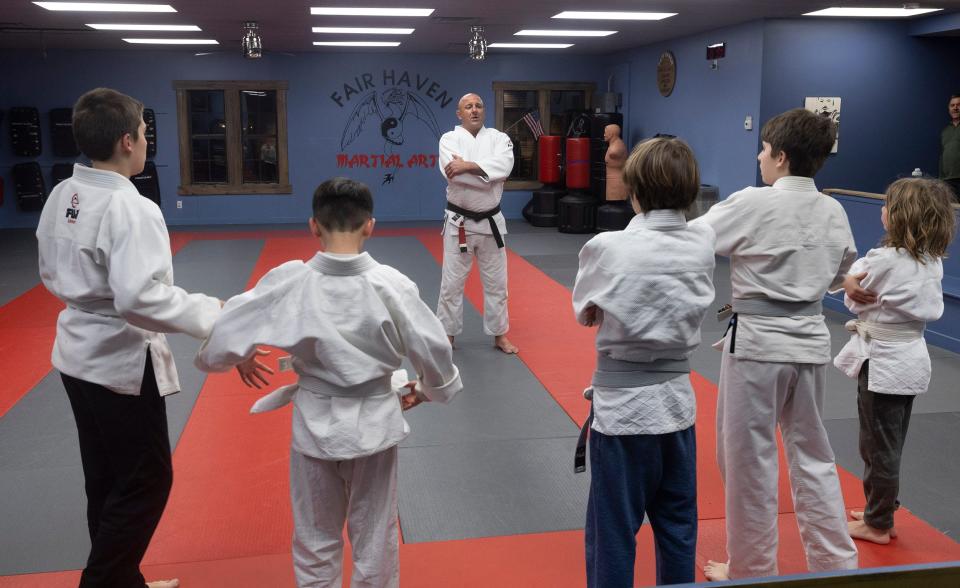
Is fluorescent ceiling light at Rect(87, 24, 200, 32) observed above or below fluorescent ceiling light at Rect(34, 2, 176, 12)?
above

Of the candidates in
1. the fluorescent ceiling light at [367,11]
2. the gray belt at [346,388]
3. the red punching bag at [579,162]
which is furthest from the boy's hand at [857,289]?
the red punching bag at [579,162]

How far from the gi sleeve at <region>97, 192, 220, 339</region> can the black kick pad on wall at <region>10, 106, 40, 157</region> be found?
34.7 ft

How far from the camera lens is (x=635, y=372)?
82.2 inches

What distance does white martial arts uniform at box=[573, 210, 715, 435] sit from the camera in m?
2.00

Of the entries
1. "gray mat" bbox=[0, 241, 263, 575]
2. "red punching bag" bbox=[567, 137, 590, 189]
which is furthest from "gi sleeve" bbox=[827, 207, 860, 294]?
"red punching bag" bbox=[567, 137, 590, 189]

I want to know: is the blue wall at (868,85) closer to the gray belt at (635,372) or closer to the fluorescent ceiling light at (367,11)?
the fluorescent ceiling light at (367,11)

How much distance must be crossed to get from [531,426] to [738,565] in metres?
1.67

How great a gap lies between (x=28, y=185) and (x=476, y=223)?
867cm

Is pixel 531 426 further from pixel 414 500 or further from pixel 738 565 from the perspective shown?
pixel 738 565

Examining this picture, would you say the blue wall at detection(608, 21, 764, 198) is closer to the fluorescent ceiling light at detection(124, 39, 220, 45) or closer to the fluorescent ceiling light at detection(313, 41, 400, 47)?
the fluorescent ceiling light at detection(313, 41, 400, 47)

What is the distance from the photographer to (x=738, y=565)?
2.49 meters

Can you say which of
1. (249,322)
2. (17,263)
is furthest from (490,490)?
(17,263)

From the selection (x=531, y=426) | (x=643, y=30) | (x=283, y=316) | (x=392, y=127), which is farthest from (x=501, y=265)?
(x=392, y=127)

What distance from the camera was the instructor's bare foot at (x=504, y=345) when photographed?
535cm
